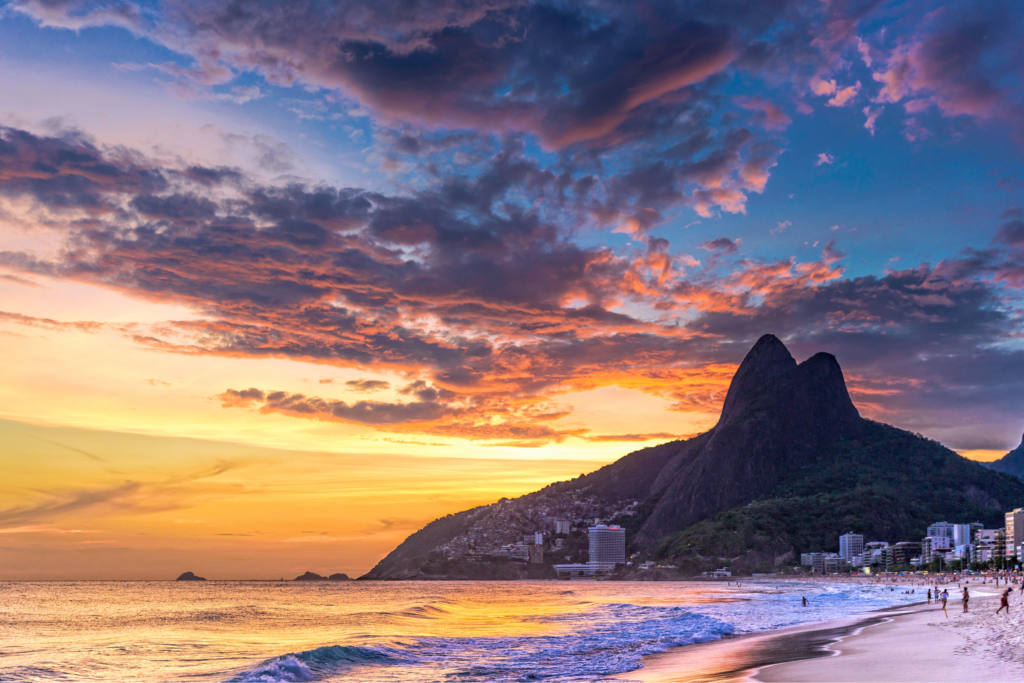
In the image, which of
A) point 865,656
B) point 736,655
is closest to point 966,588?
point 736,655

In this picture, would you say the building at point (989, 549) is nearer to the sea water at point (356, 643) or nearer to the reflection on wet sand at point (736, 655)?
the sea water at point (356, 643)

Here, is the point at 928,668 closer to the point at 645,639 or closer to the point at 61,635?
the point at 645,639

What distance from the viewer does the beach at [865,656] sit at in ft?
69.5

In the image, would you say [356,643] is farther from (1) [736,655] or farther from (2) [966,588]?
(2) [966,588]

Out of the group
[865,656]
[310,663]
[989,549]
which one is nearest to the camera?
[865,656]

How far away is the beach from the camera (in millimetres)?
21172

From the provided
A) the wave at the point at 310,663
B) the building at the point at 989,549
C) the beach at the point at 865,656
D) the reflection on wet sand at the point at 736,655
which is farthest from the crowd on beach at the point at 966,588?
the wave at the point at 310,663

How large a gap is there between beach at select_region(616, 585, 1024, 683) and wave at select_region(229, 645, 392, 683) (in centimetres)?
1320

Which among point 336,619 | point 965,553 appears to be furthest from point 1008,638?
point 965,553

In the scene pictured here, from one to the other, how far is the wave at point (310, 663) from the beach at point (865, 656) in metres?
13.2

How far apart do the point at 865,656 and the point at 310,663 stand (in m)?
23.6

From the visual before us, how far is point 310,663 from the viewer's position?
32219 millimetres

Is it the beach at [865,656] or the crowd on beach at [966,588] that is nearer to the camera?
the beach at [865,656]

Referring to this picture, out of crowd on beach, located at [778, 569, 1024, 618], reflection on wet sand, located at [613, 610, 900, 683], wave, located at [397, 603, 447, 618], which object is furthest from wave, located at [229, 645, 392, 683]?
crowd on beach, located at [778, 569, 1024, 618]
